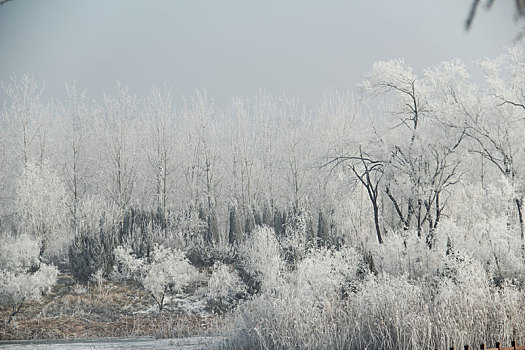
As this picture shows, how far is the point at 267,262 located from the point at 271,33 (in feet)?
24.4

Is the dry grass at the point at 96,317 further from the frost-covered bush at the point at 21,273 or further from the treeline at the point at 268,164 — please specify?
the treeline at the point at 268,164

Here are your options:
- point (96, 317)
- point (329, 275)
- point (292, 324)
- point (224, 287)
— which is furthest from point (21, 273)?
point (292, 324)

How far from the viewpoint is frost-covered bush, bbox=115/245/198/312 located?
11031 mm

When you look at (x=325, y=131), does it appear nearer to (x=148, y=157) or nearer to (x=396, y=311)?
(x=148, y=157)

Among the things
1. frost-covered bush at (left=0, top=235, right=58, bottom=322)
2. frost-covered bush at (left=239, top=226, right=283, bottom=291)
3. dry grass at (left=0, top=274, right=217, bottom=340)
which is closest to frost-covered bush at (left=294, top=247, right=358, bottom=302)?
frost-covered bush at (left=239, top=226, right=283, bottom=291)

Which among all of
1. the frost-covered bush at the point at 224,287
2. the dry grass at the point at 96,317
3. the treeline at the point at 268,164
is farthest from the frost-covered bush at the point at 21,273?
the frost-covered bush at the point at 224,287

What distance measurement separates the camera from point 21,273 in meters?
11.0

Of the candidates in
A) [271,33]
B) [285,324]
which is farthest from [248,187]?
[285,324]

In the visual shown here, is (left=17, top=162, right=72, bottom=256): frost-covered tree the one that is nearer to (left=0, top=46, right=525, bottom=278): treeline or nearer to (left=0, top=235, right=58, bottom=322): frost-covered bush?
(left=0, top=46, right=525, bottom=278): treeline

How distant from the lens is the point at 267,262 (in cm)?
1177

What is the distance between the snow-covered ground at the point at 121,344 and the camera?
7195 mm

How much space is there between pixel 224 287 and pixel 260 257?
3.75 ft

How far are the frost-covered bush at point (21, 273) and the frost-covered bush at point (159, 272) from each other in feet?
4.88

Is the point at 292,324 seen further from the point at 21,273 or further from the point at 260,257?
the point at 21,273
